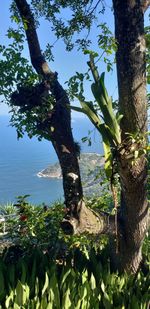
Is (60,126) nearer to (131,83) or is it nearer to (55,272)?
(131,83)

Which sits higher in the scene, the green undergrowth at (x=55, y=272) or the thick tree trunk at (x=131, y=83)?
the thick tree trunk at (x=131, y=83)

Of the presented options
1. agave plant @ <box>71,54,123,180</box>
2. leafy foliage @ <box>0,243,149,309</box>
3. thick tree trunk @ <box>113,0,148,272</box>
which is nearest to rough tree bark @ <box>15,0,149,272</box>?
thick tree trunk @ <box>113,0,148,272</box>

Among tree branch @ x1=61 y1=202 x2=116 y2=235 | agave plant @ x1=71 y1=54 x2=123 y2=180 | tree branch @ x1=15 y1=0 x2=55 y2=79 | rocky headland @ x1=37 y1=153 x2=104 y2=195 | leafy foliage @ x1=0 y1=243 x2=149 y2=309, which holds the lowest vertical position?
leafy foliage @ x1=0 y1=243 x2=149 y2=309

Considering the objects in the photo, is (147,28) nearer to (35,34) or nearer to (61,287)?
(35,34)

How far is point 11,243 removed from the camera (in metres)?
6.90

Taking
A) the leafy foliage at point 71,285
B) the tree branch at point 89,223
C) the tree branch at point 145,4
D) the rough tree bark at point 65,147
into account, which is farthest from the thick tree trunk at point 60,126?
the tree branch at point 145,4

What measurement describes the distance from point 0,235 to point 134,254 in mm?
2706

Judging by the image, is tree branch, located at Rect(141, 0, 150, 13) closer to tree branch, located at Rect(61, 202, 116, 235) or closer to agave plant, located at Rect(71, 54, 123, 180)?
agave plant, located at Rect(71, 54, 123, 180)

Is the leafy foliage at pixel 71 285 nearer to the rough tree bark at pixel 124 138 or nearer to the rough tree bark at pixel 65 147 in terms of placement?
the rough tree bark at pixel 124 138

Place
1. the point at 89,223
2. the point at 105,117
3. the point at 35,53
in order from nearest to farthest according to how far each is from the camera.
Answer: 1. the point at 105,117
2. the point at 89,223
3. the point at 35,53

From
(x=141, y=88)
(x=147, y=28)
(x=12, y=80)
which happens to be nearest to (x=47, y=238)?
(x=12, y=80)

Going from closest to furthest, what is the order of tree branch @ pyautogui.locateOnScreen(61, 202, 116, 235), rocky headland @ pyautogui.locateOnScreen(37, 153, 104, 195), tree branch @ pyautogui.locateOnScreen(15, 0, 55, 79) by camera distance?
tree branch @ pyautogui.locateOnScreen(61, 202, 116, 235) < tree branch @ pyautogui.locateOnScreen(15, 0, 55, 79) < rocky headland @ pyautogui.locateOnScreen(37, 153, 104, 195)

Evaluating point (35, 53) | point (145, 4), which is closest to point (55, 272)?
point (35, 53)

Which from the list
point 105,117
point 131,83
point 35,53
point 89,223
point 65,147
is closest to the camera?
point 105,117
